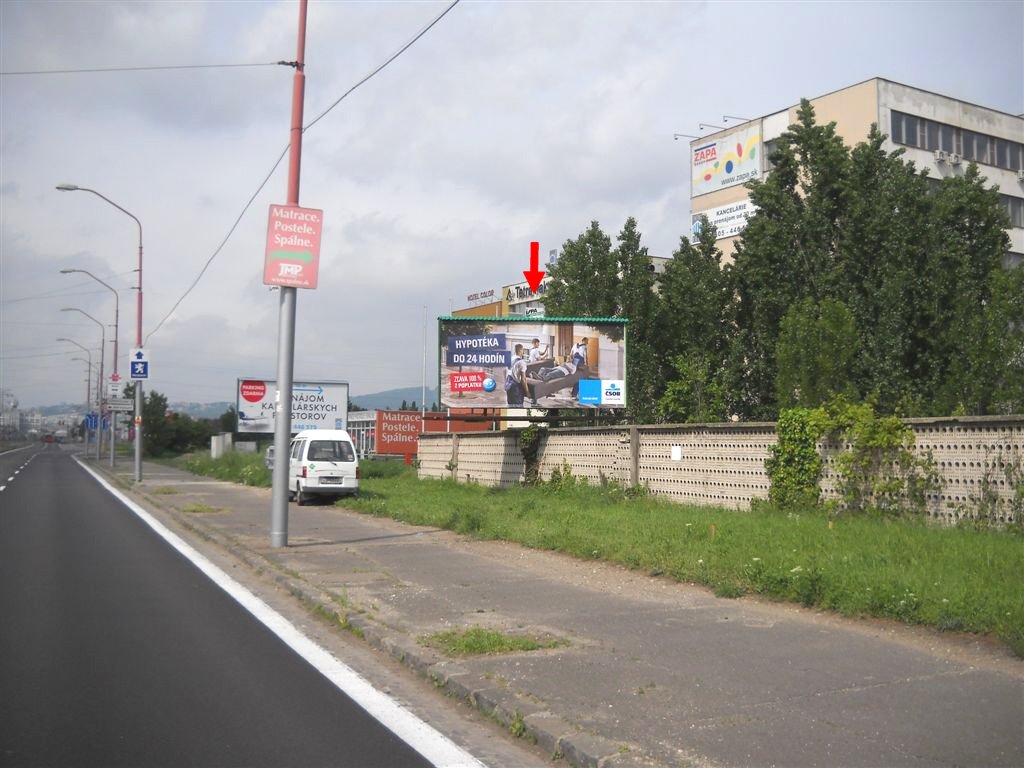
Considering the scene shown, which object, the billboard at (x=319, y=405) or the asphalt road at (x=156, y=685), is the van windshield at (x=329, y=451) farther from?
the billboard at (x=319, y=405)

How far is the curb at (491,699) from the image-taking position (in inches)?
206

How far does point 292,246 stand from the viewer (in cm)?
1438

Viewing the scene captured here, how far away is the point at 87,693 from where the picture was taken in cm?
667

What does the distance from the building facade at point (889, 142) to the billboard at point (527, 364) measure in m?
26.8

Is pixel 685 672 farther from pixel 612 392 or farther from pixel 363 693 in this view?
pixel 612 392

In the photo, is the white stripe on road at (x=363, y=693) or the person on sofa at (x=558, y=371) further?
the person on sofa at (x=558, y=371)

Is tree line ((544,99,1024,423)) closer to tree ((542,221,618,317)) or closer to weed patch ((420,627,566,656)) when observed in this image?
tree ((542,221,618,317))

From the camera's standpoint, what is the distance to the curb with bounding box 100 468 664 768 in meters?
5.23

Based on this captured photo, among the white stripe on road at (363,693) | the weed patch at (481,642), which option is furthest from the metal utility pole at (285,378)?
the weed patch at (481,642)

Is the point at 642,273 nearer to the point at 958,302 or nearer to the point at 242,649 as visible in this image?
the point at 958,302

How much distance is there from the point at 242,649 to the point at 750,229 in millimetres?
22463

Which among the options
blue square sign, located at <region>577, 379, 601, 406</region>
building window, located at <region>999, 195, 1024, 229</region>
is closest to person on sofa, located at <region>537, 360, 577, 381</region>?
blue square sign, located at <region>577, 379, 601, 406</region>

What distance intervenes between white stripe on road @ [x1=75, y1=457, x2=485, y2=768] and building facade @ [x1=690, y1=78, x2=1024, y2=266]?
136ft

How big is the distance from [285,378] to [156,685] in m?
7.81
